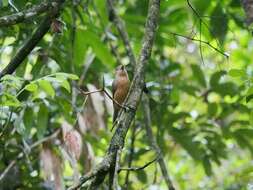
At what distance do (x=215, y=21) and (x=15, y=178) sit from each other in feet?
5.02

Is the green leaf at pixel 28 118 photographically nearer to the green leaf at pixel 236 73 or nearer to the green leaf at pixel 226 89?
the green leaf at pixel 236 73

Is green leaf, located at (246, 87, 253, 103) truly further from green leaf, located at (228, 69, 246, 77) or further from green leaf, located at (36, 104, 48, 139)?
green leaf, located at (36, 104, 48, 139)

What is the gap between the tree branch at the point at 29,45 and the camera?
6.65 ft

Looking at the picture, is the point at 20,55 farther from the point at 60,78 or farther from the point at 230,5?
the point at 230,5

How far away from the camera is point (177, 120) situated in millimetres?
3510

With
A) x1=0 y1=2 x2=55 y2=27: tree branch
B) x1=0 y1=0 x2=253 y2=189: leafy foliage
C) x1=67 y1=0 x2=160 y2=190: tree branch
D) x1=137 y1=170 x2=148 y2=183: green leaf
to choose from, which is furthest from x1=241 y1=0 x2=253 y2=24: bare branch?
x1=137 y1=170 x2=148 y2=183: green leaf

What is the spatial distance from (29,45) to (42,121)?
0.81 metres

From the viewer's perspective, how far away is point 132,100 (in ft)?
5.25

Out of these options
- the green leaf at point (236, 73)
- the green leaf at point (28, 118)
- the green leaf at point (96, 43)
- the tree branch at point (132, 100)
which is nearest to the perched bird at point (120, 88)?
the tree branch at point (132, 100)

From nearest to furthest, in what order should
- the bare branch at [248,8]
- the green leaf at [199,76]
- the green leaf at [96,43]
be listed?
the bare branch at [248,8]
the green leaf at [96,43]
the green leaf at [199,76]

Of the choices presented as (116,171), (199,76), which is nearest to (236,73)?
(116,171)

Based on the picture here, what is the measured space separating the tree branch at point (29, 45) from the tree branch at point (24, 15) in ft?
0.11

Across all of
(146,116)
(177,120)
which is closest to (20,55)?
(146,116)

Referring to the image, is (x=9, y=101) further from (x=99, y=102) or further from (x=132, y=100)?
(x=99, y=102)
